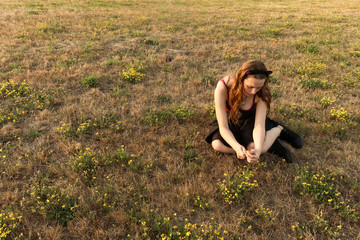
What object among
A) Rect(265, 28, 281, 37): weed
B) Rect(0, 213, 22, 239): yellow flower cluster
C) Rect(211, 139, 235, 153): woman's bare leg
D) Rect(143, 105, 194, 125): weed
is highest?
Rect(265, 28, 281, 37): weed

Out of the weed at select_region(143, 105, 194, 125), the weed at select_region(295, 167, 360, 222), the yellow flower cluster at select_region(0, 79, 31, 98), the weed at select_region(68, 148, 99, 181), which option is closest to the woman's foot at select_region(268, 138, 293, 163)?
the weed at select_region(295, 167, 360, 222)

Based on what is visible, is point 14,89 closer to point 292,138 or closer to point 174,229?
point 174,229

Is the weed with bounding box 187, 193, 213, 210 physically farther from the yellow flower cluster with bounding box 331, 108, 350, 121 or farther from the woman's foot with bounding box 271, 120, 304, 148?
the yellow flower cluster with bounding box 331, 108, 350, 121

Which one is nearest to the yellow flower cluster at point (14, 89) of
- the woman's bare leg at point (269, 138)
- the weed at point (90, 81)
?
the weed at point (90, 81)

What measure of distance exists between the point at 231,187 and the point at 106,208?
6.59 feet

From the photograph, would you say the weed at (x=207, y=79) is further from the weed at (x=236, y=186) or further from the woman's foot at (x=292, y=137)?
the weed at (x=236, y=186)

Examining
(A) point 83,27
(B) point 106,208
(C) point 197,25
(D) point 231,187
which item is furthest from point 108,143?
(C) point 197,25

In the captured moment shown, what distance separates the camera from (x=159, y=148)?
16.0ft

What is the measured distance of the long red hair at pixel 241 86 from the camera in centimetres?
391

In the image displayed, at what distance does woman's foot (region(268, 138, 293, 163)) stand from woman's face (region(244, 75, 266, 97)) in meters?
1.13

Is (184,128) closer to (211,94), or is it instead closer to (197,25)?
(211,94)

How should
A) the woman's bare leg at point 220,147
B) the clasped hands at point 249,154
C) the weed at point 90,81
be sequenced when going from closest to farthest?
the clasped hands at point 249,154 < the woman's bare leg at point 220,147 < the weed at point 90,81

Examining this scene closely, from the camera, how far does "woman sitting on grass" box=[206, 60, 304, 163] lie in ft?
13.1

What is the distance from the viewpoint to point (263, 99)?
436 centimetres
